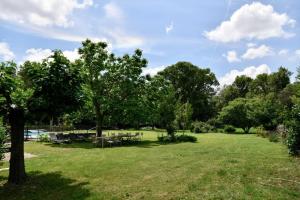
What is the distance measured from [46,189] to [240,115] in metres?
38.5

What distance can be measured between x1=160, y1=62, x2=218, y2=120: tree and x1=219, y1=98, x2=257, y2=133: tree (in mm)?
16034

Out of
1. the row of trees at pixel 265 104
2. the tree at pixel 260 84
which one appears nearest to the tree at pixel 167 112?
the row of trees at pixel 265 104

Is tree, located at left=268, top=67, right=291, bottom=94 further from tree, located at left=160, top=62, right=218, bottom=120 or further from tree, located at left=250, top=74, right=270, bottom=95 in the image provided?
tree, located at left=160, top=62, right=218, bottom=120

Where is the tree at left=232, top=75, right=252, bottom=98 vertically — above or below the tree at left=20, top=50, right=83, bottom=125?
above

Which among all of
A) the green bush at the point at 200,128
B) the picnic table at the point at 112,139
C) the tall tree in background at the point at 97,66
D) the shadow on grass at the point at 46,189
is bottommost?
the shadow on grass at the point at 46,189

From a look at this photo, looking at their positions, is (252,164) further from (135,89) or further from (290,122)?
(135,89)

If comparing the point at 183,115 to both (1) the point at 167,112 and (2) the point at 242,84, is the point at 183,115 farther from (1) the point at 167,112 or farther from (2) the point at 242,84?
(2) the point at 242,84

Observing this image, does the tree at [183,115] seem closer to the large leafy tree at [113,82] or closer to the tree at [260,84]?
the large leafy tree at [113,82]

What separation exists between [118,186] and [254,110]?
113ft

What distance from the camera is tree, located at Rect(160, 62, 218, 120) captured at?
6184 centimetres

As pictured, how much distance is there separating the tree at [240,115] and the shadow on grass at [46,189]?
Result: 35.6 metres

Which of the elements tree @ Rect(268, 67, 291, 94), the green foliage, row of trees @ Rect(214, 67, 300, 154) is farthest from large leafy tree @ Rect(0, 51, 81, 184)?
tree @ Rect(268, 67, 291, 94)

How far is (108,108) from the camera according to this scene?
2386cm

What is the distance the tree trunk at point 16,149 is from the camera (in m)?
9.38
